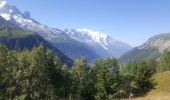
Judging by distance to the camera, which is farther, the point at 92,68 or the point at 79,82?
the point at 92,68

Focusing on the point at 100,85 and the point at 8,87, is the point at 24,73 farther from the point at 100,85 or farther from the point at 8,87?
the point at 100,85

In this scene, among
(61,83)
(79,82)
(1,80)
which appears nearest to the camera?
(1,80)

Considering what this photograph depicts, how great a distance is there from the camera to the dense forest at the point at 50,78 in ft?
259

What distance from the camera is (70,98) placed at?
86312mm

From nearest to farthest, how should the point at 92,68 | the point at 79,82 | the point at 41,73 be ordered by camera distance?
the point at 41,73 < the point at 79,82 < the point at 92,68

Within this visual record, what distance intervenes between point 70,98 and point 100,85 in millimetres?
18619

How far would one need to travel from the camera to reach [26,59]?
84062 mm

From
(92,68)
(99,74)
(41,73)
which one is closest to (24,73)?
(41,73)

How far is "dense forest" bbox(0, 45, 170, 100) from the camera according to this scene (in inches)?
3103

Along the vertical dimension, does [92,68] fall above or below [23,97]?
above

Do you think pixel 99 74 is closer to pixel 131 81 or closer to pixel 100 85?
pixel 100 85

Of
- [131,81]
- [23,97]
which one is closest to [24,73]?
[23,97]

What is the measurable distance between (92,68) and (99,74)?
9.67 metres

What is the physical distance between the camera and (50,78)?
8788 centimetres
